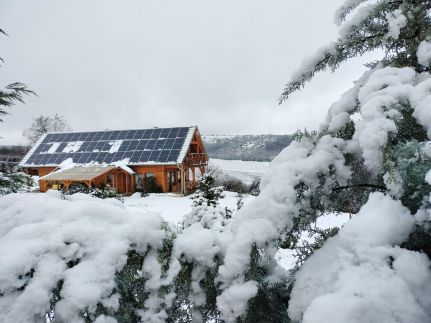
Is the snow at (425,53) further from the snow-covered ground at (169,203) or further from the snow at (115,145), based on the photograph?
the snow at (115,145)

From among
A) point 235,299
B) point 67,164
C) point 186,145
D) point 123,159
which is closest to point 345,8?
point 235,299

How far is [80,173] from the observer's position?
22.6 metres

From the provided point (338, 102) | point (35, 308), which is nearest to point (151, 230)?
point (35, 308)

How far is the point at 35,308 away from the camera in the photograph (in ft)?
5.77

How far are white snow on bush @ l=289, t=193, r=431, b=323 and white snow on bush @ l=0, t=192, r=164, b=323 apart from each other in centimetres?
107

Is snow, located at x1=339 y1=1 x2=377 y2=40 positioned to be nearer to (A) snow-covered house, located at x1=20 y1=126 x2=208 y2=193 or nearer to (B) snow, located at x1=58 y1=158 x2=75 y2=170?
(A) snow-covered house, located at x1=20 y1=126 x2=208 y2=193

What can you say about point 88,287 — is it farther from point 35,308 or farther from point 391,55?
point 391,55

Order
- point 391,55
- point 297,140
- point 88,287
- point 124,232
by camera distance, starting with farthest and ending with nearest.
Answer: point 391,55, point 297,140, point 124,232, point 88,287

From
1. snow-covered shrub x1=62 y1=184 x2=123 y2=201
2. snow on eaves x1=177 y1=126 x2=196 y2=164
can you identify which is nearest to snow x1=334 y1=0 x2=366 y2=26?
snow-covered shrub x1=62 y1=184 x2=123 y2=201

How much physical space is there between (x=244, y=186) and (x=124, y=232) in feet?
81.6

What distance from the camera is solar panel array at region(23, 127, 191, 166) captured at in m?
24.2

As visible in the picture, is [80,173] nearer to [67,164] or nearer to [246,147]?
[67,164]

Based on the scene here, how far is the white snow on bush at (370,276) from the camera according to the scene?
1.32m

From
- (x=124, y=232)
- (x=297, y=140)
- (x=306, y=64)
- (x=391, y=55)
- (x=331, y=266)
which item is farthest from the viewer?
(x=306, y=64)
